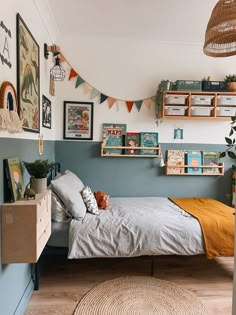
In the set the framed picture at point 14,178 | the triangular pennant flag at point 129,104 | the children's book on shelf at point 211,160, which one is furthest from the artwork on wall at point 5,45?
the children's book on shelf at point 211,160

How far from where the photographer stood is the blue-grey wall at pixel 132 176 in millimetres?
3494

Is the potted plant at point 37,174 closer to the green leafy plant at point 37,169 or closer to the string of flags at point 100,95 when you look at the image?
the green leafy plant at point 37,169

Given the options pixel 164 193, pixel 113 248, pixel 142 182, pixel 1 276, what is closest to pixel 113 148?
pixel 142 182

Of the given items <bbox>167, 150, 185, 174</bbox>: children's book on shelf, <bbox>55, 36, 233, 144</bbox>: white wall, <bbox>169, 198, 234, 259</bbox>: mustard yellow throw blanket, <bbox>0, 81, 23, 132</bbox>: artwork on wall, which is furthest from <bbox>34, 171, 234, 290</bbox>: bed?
<bbox>55, 36, 233, 144</bbox>: white wall

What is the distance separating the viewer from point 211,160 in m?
3.62

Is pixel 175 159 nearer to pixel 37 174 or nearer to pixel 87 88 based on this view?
pixel 87 88

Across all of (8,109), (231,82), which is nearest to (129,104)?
(231,82)

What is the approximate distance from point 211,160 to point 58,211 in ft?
7.64

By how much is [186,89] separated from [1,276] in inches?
115

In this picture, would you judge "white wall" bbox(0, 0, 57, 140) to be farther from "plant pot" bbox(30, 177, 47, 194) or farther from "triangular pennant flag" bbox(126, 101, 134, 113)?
"triangular pennant flag" bbox(126, 101, 134, 113)

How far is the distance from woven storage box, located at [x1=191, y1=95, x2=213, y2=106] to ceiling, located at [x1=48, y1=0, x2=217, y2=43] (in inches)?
29.7

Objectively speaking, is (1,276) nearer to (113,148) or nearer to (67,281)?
(67,281)

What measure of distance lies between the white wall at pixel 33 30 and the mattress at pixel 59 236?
2.73 feet

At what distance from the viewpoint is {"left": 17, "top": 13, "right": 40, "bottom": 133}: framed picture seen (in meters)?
1.73
